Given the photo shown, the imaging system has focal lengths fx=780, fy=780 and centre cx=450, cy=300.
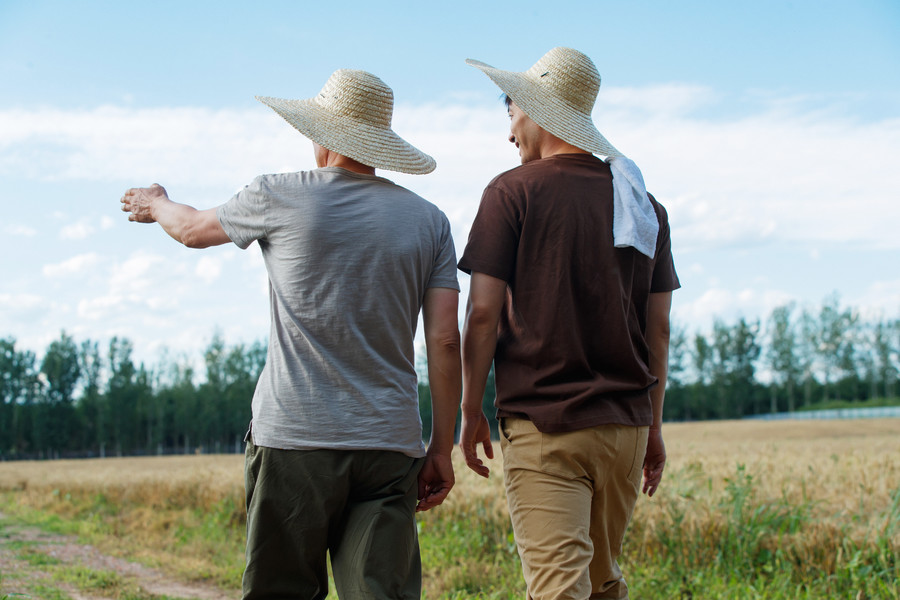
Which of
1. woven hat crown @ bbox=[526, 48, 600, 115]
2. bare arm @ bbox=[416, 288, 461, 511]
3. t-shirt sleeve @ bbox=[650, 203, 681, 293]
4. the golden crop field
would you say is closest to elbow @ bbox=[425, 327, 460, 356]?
bare arm @ bbox=[416, 288, 461, 511]

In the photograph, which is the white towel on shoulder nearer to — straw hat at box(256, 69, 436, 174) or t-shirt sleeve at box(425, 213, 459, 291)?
t-shirt sleeve at box(425, 213, 459, 291)

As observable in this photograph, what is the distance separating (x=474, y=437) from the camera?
2.80 m

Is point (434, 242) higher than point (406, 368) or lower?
higher

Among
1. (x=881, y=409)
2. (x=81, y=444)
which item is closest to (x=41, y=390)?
(x=81, y=444)

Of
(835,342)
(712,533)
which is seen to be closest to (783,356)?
(835,342)

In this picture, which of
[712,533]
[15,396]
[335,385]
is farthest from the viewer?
[15,396]

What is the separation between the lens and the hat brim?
8.49 feet

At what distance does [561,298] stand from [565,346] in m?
0.16

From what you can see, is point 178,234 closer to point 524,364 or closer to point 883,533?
point 524,364

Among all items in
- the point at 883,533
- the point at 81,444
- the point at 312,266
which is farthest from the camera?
the point at 81,444

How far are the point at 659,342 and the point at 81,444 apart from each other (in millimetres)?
74757

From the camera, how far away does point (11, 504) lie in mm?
16625

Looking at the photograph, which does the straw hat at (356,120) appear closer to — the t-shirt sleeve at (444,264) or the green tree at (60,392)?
the t-shirt sleeve at (444,264)

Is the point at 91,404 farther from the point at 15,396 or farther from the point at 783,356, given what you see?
the point at 783,356
